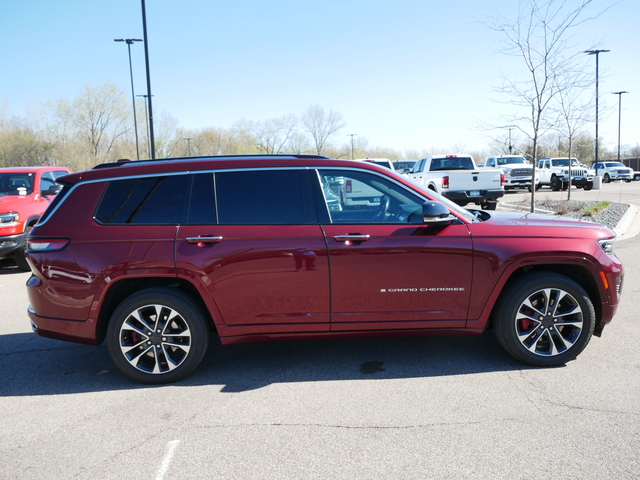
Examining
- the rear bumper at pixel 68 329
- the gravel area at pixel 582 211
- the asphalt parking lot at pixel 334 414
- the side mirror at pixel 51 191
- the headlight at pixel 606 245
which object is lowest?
the asphalt parking lot at pixel 334 414

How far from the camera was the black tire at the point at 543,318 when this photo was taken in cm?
460

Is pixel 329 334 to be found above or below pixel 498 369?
above

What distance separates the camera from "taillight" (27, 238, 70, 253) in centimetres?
456

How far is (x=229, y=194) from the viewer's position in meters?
4.61

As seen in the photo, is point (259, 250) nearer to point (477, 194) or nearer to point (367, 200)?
point (367, 200)

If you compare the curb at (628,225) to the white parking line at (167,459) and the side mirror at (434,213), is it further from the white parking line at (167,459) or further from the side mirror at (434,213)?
the white parking line at (167,459)

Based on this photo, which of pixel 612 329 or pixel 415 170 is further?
pixel 415 170

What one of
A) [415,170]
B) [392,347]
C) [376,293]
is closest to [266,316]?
[376,293]

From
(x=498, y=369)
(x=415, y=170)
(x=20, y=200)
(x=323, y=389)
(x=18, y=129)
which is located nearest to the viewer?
(x=323, y=389)

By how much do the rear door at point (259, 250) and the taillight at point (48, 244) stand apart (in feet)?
3.17

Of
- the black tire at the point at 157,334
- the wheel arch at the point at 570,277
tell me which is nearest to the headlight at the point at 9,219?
the black tire at the point at 157,334

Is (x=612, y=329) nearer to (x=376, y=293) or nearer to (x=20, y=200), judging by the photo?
(x=376, y=293)

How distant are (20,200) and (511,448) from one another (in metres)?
9.82

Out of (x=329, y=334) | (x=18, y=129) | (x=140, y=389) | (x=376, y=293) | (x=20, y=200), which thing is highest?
(x=18, y=129)
